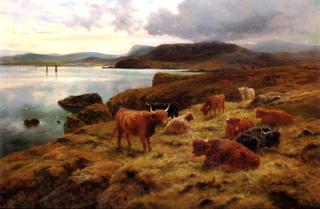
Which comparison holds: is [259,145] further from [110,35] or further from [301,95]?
[110,35]

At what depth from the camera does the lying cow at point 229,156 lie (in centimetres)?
842

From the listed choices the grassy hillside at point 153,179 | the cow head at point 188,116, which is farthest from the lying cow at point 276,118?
the cow head at point 188,116

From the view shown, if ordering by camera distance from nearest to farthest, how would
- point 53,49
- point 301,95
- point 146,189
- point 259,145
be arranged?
point 146,189 → point 259,145 → point 301,95 → point 53,49

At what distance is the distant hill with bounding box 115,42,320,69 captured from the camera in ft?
33.1

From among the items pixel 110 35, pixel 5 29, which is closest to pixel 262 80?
pixel 110 35

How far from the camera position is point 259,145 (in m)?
8.81

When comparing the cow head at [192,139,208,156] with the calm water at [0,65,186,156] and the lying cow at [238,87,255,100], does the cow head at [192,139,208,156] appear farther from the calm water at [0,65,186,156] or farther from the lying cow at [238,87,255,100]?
the calm water at [0,65,186,156]

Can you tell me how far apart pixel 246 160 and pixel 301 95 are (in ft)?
8.68

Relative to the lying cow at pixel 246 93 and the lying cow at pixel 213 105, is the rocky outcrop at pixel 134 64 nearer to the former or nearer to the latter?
the lying cow at pixel 213 105

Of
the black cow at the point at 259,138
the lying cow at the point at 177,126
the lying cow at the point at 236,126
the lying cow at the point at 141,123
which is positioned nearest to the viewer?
the black cow at the point at 259,138

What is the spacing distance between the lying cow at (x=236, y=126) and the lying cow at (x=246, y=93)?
0.85 metres

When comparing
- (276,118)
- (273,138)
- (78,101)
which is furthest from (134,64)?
(273,138)

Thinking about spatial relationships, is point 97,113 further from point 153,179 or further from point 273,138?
point 273,138

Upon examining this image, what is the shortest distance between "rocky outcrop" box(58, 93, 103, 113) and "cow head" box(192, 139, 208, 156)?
2.77 m
